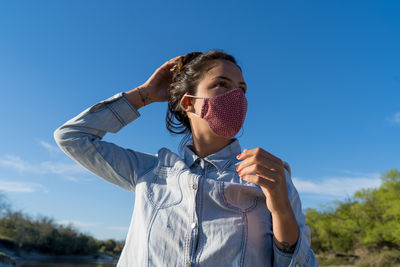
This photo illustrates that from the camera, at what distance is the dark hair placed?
7.20 ft

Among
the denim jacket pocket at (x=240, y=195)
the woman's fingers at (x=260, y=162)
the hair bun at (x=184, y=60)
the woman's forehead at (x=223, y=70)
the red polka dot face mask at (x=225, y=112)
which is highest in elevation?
the hair bun at (x=184, y=60)

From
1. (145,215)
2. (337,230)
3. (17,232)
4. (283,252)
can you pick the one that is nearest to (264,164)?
(283,252)

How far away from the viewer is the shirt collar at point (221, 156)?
192cm

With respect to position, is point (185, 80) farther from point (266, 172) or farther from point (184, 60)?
point (266, 172)

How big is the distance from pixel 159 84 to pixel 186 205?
106cm

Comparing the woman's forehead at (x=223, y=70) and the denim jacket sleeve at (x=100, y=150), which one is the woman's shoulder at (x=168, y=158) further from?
the woman's forehead at (x=223, y=70)

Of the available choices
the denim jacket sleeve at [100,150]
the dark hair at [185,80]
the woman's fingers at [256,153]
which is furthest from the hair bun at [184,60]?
the woman's fingers at [256,153]

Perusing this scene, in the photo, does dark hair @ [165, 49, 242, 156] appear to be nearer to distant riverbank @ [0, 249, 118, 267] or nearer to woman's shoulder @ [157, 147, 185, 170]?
woman's shoulder @ [157, 147, 185, 170]

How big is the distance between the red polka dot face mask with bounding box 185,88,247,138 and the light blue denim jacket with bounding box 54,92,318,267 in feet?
0.38

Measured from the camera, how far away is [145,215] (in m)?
1.82

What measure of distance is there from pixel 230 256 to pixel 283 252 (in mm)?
261

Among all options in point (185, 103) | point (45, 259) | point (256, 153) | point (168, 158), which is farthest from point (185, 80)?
point (45, 259)

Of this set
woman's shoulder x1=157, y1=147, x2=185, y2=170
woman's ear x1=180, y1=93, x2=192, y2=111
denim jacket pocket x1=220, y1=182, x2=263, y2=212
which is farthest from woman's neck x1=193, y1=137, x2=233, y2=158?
denim jacket pocket x1=220, y1=182, x2=263, y2=212

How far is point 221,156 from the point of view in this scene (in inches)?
77.2
